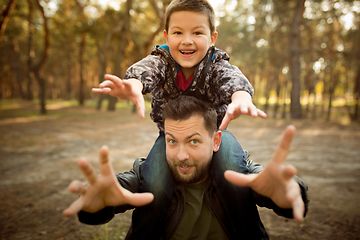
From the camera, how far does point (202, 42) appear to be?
2.19 m

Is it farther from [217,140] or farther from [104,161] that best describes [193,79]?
[104,161]

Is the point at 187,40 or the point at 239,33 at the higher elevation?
the point at 239,33

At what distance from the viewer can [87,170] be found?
4.89 feet

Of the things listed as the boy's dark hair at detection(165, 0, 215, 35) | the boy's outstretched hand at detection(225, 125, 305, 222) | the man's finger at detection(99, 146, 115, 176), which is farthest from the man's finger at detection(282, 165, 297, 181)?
the boy's dark hair at detection(165, 0, 215, 35)

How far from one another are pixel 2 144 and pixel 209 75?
26.8 ft

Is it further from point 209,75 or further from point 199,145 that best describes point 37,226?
point 209,75

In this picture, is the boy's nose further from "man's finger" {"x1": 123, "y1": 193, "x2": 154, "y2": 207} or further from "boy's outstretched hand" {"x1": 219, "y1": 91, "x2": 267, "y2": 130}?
"man's finger" {"x1": 123, "y1": 193, "x2": 154, "y2": 207}

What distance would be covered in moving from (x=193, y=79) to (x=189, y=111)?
0.39m

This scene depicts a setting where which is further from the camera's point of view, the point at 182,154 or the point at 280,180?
the point at 182,154

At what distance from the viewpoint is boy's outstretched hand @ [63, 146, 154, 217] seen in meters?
1.48

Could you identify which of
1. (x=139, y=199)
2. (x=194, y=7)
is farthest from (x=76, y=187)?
(x=194, y=7)

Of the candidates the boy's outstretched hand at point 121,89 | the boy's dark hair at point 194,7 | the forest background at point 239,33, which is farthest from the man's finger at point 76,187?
the forest background at point 239,33

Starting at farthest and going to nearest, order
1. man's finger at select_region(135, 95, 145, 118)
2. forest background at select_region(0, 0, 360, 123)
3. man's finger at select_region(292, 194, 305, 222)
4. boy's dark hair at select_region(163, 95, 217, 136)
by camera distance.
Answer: forest background at select_region(0, 0, 360, 123) → boy's dark hair at select_region(163, 95, 217, 136) → man's finger at select_region(135, 95, 145, 118) → man's finger at select_region(292, 194, 305, 222)

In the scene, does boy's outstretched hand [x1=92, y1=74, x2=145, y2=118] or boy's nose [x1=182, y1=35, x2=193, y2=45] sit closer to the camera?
boy's outstretched hand [x1=92, y1=74, x2=145, y2=118]
